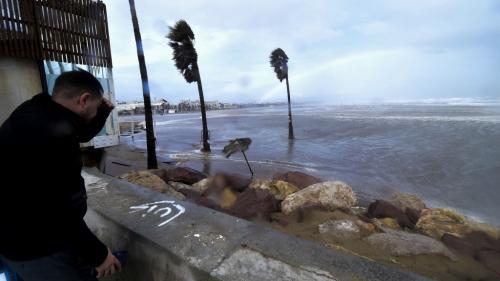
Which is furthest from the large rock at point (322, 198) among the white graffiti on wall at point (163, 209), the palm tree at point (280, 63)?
the palm tree at point (280, 63)

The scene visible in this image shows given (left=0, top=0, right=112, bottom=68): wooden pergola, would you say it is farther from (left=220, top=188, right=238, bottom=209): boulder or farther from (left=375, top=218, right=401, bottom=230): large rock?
(left=375, top=218, right=401, bottom=230): large rock

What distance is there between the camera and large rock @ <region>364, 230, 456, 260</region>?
4090 mm

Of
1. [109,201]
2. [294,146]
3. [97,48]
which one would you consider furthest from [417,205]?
[294,146]

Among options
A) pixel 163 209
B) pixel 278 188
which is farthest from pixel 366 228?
pixel 163 209

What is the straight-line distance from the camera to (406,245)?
4203mm

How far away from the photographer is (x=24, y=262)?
1.59m

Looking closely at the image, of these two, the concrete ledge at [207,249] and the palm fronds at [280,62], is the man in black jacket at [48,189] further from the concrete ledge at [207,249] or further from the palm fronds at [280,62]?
the palm fronds at [280,62]

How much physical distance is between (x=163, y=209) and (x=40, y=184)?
1383 millimetres

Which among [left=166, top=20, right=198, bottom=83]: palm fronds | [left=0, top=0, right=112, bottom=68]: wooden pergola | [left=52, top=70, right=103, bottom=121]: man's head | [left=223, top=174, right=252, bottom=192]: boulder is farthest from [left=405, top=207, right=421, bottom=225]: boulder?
[left=166, top=20, right=198, bottom=83]: palm fronds

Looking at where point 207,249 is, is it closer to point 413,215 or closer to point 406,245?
point 406,245

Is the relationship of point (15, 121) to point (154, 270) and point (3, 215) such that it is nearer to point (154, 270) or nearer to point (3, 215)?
point (3, 215)

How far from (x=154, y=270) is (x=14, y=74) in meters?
7.50

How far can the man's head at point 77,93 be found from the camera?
166cm

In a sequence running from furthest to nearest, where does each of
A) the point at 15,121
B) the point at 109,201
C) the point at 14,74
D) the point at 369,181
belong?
the point at 369,181 → the point at 14,74 → the point at 109,201 → the point at 15,121
